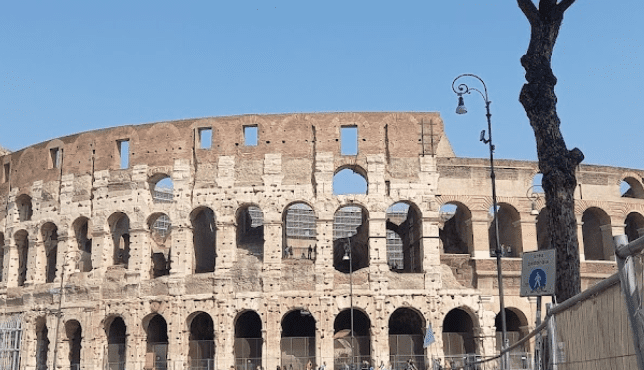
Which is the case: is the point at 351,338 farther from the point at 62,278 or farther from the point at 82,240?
the point at 82,240

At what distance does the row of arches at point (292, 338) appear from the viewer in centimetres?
2814

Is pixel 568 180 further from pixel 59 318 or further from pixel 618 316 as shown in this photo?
pixel 59 318

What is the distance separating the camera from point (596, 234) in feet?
104

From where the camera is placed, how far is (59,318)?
99.8 ft

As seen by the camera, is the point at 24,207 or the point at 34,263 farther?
the point at 24,207

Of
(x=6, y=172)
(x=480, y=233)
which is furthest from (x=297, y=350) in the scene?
(x=6, y=172)

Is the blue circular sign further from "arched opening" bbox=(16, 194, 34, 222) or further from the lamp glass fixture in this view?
"arched opening" bbox=(16, 194, 34, 222)

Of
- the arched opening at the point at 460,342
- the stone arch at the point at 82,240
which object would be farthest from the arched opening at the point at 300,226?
the arched opening at the point at 460,342

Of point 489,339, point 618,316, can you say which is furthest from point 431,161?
point 618,316

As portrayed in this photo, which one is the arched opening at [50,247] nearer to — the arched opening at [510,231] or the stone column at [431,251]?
the stone column at [431,251]

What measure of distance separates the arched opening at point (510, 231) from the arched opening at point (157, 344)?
14.2 meters

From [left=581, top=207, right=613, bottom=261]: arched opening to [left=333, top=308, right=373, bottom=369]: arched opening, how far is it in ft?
35.6

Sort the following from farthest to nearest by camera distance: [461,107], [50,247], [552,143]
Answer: [50,247] < [461,107] < [552,143]

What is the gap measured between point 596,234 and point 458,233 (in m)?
6.16
